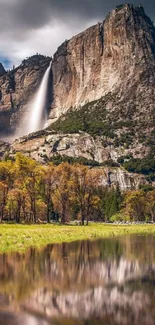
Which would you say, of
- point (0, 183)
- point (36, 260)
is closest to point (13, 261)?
point (36, 260)

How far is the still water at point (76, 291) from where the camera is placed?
40.2 feet

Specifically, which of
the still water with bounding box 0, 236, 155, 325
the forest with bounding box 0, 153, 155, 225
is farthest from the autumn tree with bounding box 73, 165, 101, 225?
the still water with bounding box 0, 236, 155, 325

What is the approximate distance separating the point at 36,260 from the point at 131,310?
41.9 feet

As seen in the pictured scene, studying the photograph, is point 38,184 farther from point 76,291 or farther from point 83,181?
point 76,291

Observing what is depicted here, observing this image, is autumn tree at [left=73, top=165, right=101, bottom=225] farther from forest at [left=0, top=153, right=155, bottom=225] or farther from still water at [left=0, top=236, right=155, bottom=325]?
still water at [left=0, top=236, right=155, bottom=325]

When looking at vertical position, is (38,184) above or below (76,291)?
above

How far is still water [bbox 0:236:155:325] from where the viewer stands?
12.3 metres

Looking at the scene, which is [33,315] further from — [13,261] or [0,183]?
[0,183]

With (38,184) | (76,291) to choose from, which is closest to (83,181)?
(38,184)

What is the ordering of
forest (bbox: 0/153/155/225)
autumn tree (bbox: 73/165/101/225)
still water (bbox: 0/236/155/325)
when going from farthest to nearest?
autumn tree (bbox: 73/165/101/225) → forest (bbox: 0/153/155/225) → still water (bbox: 0/236/155/325)

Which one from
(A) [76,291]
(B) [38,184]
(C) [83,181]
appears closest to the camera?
(A) [76,291]

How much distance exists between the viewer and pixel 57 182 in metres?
91.4

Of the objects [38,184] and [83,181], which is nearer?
[38,184]

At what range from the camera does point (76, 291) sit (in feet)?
52.4
